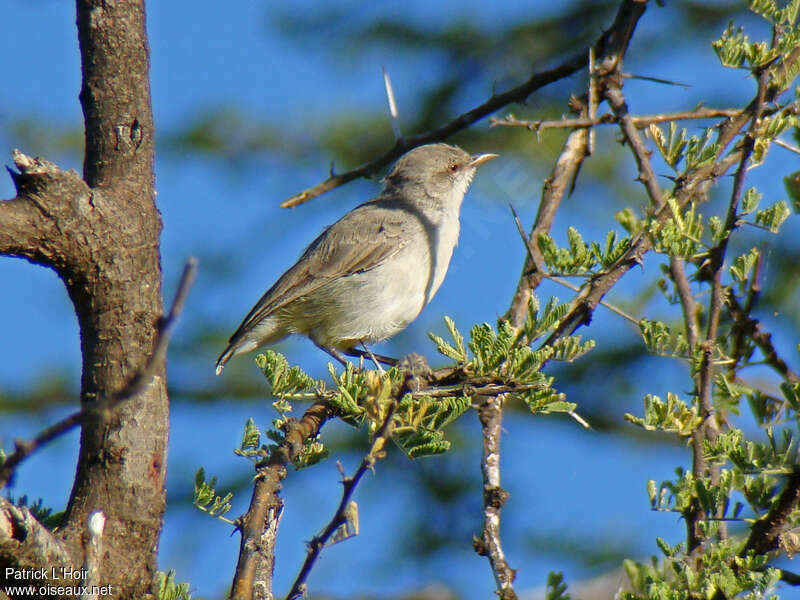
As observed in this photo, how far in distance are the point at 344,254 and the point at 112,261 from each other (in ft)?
11.0

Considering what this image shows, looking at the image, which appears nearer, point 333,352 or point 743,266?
point 743,266

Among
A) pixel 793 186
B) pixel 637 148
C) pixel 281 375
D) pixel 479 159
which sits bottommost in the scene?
pixel 281 375

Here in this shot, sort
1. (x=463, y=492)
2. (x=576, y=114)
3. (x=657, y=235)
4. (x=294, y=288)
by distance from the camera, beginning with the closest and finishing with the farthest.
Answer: (x=657, y=235), (x=576, y=114), (x=294, y=288), (x=463, y=492)

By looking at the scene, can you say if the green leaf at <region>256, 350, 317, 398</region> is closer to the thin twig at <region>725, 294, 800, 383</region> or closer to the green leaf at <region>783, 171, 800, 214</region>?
the thin twig at <region>725, 294, 800, 383</region>

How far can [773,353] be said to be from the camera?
10.8ft

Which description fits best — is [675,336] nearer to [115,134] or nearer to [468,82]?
[115,134]

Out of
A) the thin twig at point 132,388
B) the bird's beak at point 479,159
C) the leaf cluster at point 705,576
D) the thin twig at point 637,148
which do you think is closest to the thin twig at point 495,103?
the thin twig at point 637,148

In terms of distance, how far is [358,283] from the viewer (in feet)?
20.1

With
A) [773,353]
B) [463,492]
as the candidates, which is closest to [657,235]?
[773,353]

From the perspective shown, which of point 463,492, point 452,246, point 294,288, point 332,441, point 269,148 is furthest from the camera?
point 269,148

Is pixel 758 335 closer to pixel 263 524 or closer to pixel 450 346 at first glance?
pixel 450 346

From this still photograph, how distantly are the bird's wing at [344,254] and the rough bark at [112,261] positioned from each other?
2.98m

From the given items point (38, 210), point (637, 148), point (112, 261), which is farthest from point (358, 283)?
point (38, 210)

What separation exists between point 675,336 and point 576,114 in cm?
180
